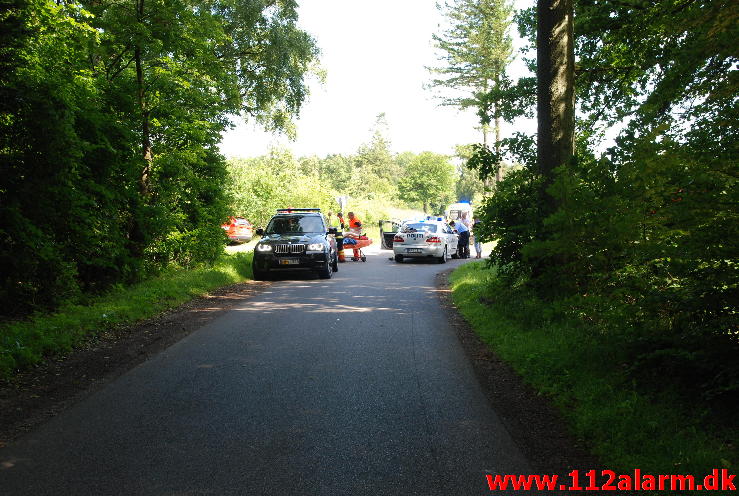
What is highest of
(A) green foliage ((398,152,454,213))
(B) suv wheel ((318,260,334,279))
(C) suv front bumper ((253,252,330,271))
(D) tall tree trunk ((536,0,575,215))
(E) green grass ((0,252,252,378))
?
(A) green foliage ((398,152,454,213))

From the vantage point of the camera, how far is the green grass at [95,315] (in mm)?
6898

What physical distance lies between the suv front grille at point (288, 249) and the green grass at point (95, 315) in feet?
5.59

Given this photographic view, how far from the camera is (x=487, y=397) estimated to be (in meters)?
5.59

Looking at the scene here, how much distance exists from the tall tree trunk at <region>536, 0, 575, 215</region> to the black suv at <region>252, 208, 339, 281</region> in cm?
853

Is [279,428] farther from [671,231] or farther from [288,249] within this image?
[288,249]

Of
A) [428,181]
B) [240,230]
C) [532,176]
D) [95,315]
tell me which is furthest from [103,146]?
[428,181]

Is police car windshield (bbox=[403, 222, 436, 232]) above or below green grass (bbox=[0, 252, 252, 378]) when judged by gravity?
above

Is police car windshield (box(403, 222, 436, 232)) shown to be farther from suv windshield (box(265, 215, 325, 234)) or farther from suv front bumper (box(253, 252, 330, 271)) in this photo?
suv front bumper (box(253, 252, 330, 271))

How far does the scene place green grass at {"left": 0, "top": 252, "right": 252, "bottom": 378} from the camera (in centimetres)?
690

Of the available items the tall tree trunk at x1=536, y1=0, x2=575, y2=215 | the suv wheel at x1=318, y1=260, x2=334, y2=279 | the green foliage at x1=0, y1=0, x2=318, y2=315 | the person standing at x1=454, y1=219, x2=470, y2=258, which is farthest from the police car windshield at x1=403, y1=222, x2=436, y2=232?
the tall tree trunk at x1=536, y1=0, x2=575, y2=215

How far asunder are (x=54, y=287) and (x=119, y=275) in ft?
8.85

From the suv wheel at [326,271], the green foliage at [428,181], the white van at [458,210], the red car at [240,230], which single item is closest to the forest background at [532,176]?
the suv wheel at [326,271]

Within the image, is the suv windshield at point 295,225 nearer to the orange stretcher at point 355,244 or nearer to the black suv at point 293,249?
the black suv at point 293,249

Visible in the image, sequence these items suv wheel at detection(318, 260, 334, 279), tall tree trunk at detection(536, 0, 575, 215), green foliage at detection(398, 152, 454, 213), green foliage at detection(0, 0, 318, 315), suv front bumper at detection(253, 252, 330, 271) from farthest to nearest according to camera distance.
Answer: green foliage at detection(398, 152, 454, 213)
suv wheel at detection(318, 260, 334, 279)
suv front bumper at detection(253, 252, 330, 271)
tall tree trunk at detection(536, 0, 575, 215)
green foliage at detection(0, 0, 318, 315)
